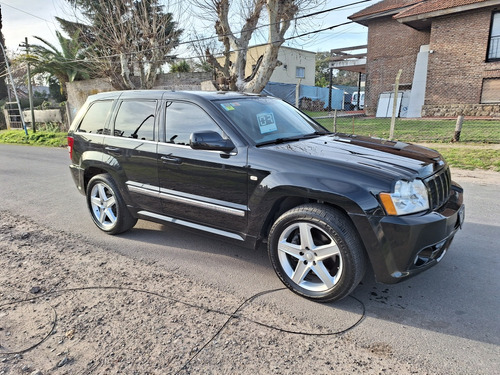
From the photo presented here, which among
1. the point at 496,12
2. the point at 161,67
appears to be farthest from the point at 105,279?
the point at 496,12

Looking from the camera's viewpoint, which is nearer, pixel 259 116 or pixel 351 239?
pixel 351 239

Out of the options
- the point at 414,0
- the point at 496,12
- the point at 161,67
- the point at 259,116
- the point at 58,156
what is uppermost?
the point at 414,0

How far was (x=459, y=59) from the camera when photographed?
66.1 ft

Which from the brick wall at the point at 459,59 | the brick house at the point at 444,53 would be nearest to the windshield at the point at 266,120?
the brick house at the point at 444,53

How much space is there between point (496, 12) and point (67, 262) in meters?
23.0

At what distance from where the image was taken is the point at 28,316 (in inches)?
119

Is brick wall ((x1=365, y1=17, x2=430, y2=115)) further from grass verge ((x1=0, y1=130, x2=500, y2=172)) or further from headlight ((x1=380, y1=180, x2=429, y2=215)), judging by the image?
headlight ((x1=380, y1=180, x2=429, y2=215))

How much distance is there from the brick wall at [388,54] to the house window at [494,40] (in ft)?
13.1

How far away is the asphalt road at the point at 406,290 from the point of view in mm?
2525

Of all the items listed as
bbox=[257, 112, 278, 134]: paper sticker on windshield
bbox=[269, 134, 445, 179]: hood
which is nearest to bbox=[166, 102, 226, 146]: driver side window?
bbox=[257, 112, 278, 134]: paper sticker on windshield

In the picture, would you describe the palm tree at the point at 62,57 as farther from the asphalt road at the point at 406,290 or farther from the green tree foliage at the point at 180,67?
the asphalt road at the point at 406,290

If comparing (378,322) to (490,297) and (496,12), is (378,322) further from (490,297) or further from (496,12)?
(496,12)

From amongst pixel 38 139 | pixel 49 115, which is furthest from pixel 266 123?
pixel 49 115

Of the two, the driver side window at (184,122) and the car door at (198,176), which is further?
the driver side window at (184,122)
